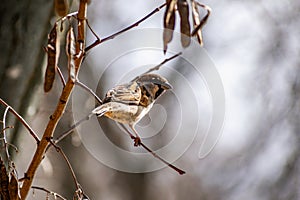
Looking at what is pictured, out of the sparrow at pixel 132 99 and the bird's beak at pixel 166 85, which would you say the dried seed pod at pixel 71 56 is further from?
the bird's beak at pixel 166 85

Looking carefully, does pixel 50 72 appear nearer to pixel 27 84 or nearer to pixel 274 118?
pixel 27 84

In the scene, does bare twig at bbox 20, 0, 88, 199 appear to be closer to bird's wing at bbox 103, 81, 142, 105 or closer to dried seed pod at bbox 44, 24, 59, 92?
dried seed pod at bbox 44, 24, 59, 92

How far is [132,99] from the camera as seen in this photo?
889mm

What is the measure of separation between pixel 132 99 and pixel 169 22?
27 centimetres

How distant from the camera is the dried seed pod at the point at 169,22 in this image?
610 mm

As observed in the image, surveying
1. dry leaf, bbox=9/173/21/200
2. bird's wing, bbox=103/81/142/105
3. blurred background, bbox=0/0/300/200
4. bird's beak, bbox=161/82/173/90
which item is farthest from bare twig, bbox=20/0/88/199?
blurred background, bbox=0/0/300/200

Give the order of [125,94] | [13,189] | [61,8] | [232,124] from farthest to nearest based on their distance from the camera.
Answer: [232,124] < [125,94] < [13,189] < [61,8]

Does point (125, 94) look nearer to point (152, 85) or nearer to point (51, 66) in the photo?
point (152, 85)

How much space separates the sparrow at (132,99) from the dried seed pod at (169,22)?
19 cm

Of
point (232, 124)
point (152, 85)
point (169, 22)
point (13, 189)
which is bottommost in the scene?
point (13, 189)

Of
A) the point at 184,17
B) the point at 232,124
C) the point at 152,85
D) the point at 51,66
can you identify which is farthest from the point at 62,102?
the point at 232,124

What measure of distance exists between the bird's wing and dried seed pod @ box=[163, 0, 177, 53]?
211 millimetres

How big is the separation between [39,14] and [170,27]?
662 millimetres

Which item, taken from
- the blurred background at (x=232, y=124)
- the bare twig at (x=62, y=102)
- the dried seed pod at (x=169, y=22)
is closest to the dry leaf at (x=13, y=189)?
the bare twig at (x=62, y=102)
